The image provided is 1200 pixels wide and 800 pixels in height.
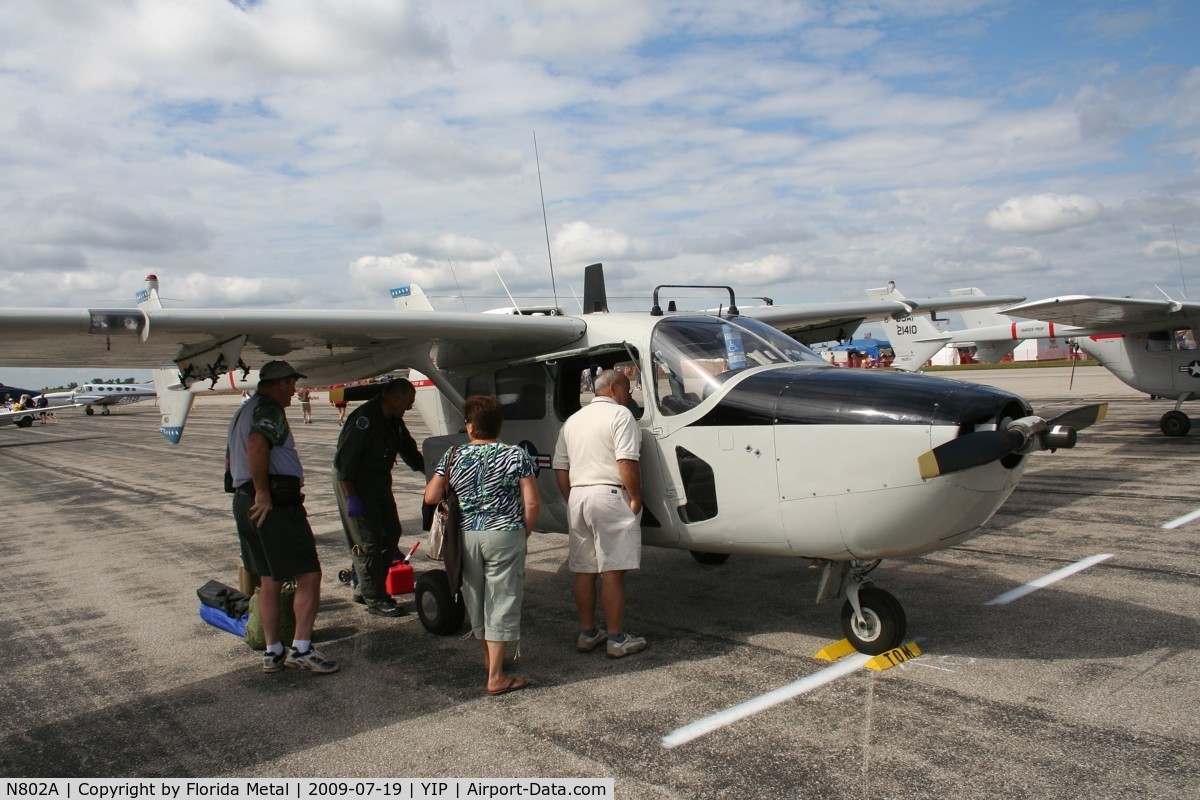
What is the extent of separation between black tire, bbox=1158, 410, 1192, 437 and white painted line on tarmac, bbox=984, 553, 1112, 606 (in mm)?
10259

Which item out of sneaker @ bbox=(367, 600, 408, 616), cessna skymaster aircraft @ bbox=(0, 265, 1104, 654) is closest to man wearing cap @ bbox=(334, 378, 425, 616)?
sneaker @ bbox=(367, 600, 408, 616)


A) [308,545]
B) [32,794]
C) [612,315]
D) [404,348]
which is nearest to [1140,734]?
[612,315]

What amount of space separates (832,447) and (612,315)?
2.22 m

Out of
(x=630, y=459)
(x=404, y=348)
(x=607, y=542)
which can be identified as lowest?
(x=607, y=542)

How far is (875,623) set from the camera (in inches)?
180

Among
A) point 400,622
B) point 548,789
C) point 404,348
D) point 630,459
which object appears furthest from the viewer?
point 404,348

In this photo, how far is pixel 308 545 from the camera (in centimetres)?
480

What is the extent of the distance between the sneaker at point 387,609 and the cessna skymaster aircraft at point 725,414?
63 cm

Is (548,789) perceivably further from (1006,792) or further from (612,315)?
(612,315)

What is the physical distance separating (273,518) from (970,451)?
382 centimetres

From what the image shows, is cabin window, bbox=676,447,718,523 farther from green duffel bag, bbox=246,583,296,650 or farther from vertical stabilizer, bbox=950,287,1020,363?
vertical stabilizer, bbox=950,287,1020,363

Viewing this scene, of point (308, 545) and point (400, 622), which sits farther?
point (400, 622)

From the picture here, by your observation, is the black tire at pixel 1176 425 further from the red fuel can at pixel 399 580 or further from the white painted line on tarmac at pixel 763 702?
the red fuel can at pixel 399 580

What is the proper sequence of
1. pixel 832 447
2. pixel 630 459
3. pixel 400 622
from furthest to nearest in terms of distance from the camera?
pixel 400 622
pixel 630 459
pixel 832 447
